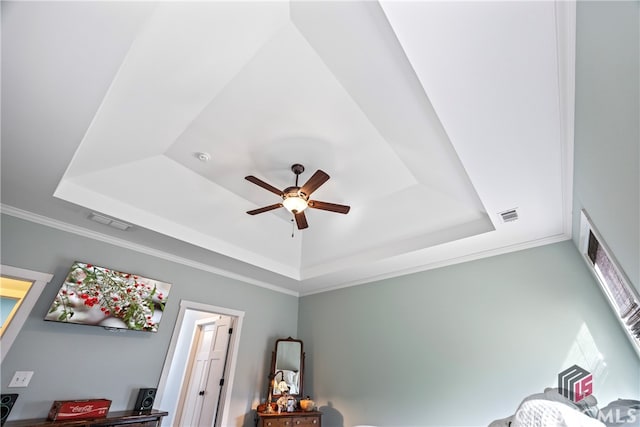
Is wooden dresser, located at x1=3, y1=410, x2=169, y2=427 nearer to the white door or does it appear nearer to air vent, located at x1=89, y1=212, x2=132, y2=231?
the white door

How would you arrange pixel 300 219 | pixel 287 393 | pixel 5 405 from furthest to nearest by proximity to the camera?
pixel 287 393 → pixel 300 219 → pixel 5 405

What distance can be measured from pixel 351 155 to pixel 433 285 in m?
2.15

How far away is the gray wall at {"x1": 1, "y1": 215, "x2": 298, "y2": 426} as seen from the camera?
2.82 m

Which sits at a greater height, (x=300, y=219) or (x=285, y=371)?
(x=300, y=219)

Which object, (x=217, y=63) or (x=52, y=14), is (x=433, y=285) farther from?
(x=52, y=14)

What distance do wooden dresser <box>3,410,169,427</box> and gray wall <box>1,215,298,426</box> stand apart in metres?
0.17

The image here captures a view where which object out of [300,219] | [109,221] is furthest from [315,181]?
[109,221]

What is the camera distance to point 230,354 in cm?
434

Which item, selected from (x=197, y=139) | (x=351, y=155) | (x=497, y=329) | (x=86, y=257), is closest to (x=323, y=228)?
(x=351, y=155)

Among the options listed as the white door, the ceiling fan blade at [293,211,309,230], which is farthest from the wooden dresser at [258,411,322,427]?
the ceiling fan blade at [293,211,309,230]

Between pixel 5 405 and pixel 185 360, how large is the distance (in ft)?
9.92

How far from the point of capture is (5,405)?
2535mm

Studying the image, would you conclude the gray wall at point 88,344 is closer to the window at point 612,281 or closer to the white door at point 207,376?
the white door at point 207,376

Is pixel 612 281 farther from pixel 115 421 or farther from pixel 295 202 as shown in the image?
pixel 115 421
